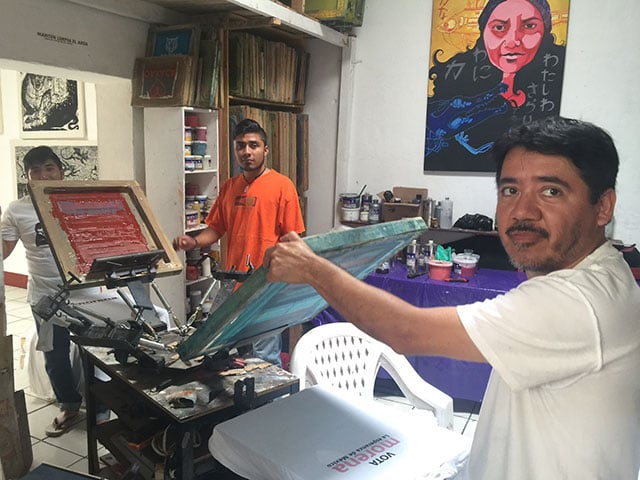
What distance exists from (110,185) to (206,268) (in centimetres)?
197

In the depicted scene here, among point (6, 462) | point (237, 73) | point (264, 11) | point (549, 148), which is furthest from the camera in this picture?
point (237, 73)

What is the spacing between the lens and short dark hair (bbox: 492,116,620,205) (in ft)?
3.38

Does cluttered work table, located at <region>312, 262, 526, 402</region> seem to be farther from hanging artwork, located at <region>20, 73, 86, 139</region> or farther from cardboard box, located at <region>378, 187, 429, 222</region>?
hanging artwork, located at <region>20, 73, 86, 139</region>

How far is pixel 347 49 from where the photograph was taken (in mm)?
4301

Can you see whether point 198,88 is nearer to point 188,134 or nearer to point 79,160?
point 188,134

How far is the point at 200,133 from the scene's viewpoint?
3.60 meters

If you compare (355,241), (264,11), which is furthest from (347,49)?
(355,241)

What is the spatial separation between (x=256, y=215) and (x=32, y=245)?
1.19 m

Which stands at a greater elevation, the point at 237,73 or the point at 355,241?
the point at 237,73

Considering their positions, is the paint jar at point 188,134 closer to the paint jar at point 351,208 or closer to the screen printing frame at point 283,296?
the paint jar at point 351,208

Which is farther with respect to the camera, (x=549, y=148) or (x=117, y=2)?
(x=117, y=2)

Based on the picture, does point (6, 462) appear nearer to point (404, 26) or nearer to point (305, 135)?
point (305, 135)

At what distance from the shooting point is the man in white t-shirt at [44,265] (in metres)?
2.77

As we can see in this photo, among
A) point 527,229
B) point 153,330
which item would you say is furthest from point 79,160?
point 527,229
